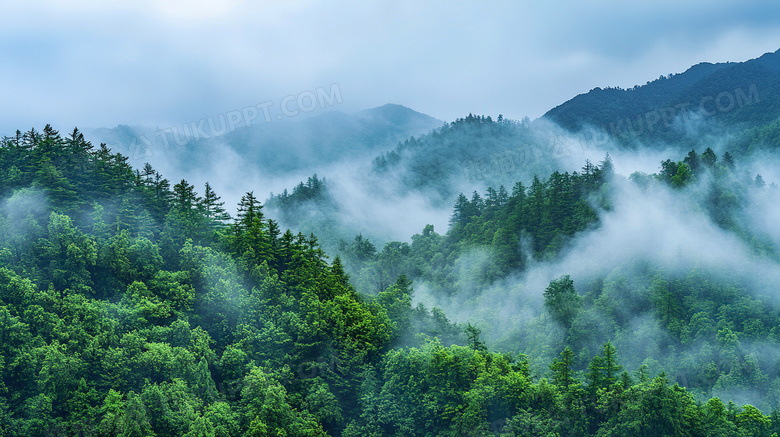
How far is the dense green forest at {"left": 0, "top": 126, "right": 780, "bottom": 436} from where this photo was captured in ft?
146

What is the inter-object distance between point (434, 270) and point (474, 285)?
482 inches

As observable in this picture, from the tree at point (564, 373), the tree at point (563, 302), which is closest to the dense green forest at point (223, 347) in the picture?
the tree at point (564, 373)

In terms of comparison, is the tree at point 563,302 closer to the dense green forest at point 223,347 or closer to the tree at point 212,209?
the dense green forest at point 223,347

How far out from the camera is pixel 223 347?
53.5 m

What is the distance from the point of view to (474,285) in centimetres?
10269

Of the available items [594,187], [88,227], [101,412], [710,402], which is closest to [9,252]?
[88,227]

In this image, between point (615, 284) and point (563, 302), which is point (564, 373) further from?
point (615, 284)

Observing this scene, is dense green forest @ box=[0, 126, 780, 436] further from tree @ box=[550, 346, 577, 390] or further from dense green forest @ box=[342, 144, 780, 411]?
dense green forest @ box=[342, 144, 780, 411]

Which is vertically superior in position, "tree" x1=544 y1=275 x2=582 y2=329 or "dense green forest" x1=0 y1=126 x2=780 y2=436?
"dense green forest" x1=0 y1=126 x2=780 y2=436

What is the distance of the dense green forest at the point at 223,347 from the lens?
4456 cm

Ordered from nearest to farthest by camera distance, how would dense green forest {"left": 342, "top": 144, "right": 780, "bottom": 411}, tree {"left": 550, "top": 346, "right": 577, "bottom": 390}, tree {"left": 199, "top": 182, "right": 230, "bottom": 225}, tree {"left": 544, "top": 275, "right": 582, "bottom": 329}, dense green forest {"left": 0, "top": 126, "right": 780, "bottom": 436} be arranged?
1. dense green forest {"left": 0, "top": 126, "right": 780, "bottom": 436}
2. tree {"left": 550, "top": 346, "right": 577, "bottom": 390}
3. tree {"left": 199, "top": 182, "right": 230, "bottom": 225}
4. dense green forest {"left": 342, "top": 144, "right": 780, "bottom": 411}
5. tree {"left": 544, "top": 275, "right": 582, "bottom": 329}

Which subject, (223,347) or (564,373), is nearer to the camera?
(564,373)

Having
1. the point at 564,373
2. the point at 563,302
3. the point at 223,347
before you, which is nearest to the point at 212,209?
the point at 223,347

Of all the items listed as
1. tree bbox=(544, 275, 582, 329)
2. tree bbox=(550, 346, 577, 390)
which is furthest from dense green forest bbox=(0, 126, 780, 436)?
tree bbox=(544, 275, 582, 329)
